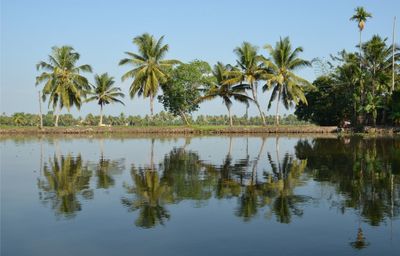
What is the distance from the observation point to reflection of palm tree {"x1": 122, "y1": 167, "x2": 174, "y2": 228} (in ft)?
28.9

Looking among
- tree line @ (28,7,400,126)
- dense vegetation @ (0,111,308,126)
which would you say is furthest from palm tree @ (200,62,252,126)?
dense vegetation @ (0,111,308,126)

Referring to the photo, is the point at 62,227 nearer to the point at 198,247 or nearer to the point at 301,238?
the point at 198,247

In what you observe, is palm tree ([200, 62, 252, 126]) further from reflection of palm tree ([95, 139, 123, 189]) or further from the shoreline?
reflection of palm tree ([95, 139, 123, 189])

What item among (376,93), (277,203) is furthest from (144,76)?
(277,203)

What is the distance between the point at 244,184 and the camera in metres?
13.1

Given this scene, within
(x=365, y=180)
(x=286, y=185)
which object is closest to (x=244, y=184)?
(x=286, y=185)

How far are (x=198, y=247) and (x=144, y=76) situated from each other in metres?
49.7

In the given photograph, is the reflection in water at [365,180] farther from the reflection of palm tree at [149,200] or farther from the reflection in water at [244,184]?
the reflection of palm tree at [149,200]

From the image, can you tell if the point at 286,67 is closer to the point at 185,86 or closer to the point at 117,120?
the point at 185,86

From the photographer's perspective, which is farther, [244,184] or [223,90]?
[223,90]

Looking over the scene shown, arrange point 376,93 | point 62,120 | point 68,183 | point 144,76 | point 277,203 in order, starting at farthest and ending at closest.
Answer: point 62,120 < point 144,76 < point 376,93 < point 68,183 < point 277,203

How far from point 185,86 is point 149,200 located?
51.9m

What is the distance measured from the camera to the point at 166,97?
2475 inches

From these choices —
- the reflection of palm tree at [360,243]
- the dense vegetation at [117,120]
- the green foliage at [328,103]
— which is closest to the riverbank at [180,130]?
the green foliage at [328,103]
